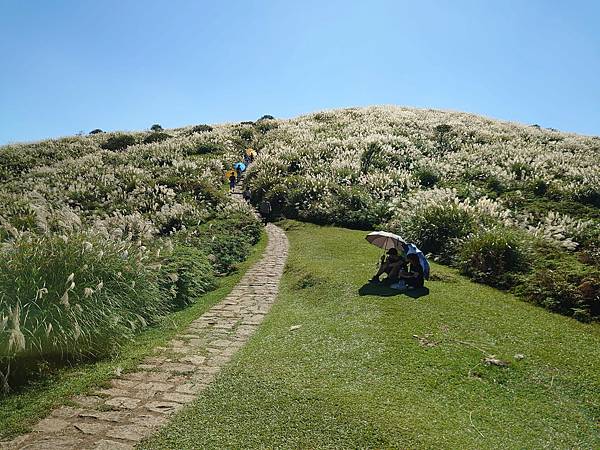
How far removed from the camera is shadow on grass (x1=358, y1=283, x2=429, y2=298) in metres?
9.23

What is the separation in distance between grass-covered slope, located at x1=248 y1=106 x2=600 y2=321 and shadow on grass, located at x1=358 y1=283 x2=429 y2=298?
2284mm

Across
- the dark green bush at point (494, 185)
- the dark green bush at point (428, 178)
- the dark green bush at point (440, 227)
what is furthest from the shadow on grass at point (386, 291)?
the dark green bush at point (428, 178)

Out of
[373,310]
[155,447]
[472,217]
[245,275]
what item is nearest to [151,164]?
[245,275]

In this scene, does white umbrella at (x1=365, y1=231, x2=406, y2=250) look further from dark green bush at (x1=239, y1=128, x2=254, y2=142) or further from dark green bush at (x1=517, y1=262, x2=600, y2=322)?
dark green bush at (x1=239, y1=128, x2=254, y2=142)

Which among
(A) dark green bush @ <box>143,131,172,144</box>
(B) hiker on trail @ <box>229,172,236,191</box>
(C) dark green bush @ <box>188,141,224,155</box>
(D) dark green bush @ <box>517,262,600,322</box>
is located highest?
(A) dark green bush @ <box>143,131,172,144</box>

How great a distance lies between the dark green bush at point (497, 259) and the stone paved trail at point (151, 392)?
5.42 m

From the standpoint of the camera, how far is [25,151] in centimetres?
3425

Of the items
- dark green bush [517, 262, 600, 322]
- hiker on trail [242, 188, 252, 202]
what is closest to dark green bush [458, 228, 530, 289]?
dark green bush [517, 262, 600, 322]

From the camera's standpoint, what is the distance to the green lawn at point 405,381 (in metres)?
4.49

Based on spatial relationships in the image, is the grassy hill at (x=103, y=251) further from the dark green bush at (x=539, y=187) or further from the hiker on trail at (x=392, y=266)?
the dark green bush at (x=539, y=187)

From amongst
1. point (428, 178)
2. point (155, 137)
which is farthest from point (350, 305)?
point (155, 137)

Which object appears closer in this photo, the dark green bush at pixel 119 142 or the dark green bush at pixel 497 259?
the dark green bush at pixel 497 259

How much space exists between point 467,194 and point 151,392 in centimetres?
1548

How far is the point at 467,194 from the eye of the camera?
1803 cm
